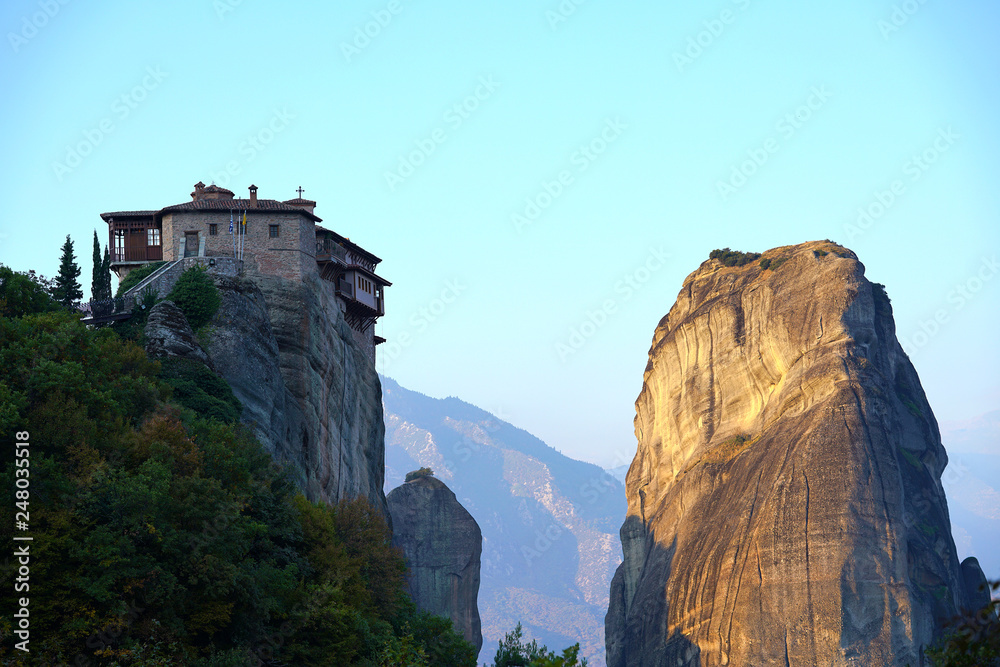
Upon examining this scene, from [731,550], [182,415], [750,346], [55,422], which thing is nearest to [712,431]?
[750,346]

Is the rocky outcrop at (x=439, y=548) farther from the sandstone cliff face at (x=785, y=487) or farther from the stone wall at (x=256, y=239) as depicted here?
the stone wall at (x=256, y=239)

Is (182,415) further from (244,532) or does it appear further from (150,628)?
(150,628)

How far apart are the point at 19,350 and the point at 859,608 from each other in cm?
6987

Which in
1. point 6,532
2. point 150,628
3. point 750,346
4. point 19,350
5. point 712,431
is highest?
point 750,346

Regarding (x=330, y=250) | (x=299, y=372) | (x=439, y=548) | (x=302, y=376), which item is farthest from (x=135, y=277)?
(x=439, y=548)

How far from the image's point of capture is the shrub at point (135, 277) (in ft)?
199

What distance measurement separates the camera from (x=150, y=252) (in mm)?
67250

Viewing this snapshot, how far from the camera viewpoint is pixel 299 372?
63312mm

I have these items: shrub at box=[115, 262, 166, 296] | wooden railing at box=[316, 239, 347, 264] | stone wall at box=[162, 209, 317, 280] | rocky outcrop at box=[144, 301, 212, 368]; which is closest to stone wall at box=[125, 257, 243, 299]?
shrub at box=[115, 262, 166, 296]

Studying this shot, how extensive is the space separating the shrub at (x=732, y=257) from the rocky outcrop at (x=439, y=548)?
38.5 m

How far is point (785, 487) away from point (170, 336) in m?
61.8

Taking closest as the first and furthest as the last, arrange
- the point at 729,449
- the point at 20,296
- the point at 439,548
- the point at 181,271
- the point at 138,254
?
the point at 20,296 < the point at 181,271 < the point at 138,254 < the point at 729,449 < the point at 439,548

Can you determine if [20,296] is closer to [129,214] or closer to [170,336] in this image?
[170,336]

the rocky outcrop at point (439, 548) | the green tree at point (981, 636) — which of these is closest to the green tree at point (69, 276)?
the green tree at point (981, 636)
